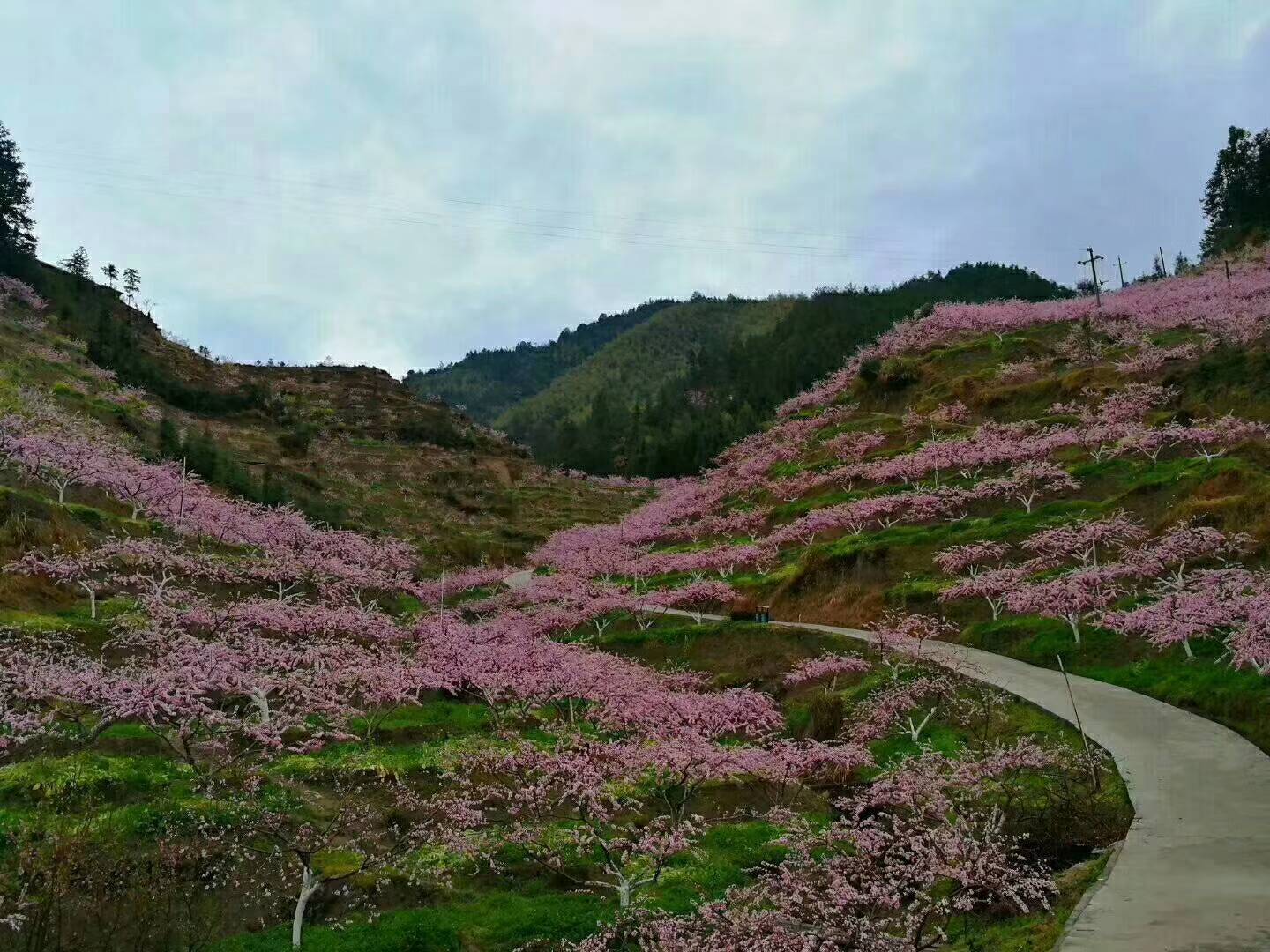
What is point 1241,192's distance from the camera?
84938mm

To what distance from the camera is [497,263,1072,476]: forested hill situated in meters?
104

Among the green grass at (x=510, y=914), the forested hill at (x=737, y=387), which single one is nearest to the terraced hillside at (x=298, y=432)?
the forested hill at (x=737, y=387)

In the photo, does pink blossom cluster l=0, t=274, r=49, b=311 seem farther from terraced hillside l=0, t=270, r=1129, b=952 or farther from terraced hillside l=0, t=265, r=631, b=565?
terraced hillside l=0, t=270, r=1129, b=952

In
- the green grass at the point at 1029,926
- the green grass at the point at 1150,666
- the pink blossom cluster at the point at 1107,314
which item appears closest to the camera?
the green grass at the point at 1029,926

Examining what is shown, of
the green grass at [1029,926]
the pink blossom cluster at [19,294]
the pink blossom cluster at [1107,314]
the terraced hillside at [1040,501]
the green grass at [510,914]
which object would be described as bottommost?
the green grass at [510,914]

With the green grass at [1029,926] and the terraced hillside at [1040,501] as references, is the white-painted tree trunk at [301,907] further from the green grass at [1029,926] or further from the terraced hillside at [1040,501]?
the terraced hillside at [1040,501]

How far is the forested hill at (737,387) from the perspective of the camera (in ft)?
342

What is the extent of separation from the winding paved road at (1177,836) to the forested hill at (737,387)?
53.3 metres

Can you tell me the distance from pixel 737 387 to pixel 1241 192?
213 feet

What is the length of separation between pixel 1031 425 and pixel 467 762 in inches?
1629

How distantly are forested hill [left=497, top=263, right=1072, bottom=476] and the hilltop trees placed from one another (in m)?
32.7

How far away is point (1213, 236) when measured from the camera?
3610 inches

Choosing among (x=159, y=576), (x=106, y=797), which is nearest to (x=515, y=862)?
(x=106, y=797)

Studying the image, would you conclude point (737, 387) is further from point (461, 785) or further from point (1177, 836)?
point (1177, 836)
